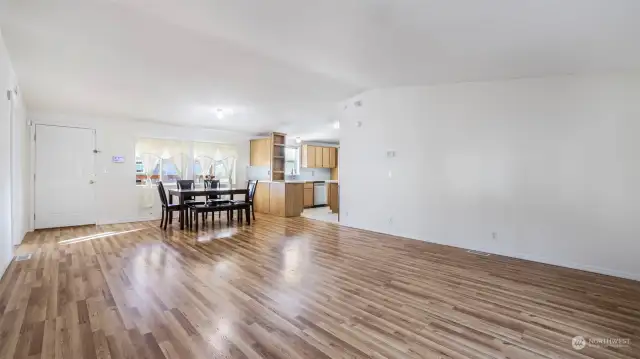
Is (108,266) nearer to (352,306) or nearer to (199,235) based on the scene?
(199,235)

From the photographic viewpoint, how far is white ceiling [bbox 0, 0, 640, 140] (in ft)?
8.04

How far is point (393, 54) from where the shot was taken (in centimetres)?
346

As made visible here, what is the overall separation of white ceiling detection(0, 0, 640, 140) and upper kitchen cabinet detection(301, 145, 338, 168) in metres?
5.19

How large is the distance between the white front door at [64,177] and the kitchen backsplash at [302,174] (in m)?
3.93

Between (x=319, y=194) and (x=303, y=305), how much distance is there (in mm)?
7112

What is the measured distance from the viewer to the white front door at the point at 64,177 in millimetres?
5914

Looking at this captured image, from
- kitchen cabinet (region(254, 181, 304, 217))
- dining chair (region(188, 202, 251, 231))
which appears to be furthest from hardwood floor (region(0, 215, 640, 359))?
kitchen cabinet (region(254, 181, 304, 217))

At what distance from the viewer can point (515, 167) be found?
408 centimetres

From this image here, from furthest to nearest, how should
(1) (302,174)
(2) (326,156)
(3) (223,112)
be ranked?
(2) (326,156)
(1) (302,174)
(3) (223,112)

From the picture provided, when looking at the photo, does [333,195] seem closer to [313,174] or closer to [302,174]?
[302,174]

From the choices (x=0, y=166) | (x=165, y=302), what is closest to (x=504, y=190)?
(x=165, y=302)

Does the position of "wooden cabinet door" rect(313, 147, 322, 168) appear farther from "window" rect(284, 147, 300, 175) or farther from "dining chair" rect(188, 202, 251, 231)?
"dining chair" rect(188, 202, 251, 231)

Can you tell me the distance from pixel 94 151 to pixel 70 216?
1.42m

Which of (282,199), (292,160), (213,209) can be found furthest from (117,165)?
(292,160)
